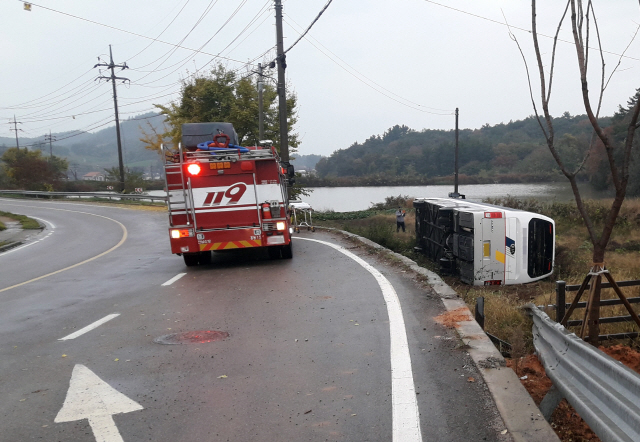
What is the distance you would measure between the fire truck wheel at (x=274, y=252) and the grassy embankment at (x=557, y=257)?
424 centimetres

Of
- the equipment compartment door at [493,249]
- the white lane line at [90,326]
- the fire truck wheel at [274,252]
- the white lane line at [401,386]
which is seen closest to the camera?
the white lane line at [401,386]

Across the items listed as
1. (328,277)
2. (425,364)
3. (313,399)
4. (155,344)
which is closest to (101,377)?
(155,344)

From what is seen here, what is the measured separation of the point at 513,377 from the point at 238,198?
819cm

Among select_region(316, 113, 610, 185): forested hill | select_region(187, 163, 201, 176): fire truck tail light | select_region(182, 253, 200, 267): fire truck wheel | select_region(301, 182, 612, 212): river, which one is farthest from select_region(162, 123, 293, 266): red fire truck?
select_region(316, 113, 610, 185): forested hill

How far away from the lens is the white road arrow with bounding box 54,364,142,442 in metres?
4.01

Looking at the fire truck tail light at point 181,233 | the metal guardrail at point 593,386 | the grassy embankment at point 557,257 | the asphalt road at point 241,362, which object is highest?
the fire truck tail light at point 181,233

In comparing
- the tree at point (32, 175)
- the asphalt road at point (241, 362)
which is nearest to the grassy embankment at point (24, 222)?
the asphalt road at point (241, 362)

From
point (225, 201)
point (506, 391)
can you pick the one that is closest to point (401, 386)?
point (506, 391)

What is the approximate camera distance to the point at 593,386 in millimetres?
3555

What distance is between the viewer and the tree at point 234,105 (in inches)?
1227

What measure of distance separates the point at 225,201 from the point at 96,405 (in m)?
7.48

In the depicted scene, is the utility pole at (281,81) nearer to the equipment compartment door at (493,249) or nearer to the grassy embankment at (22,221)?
the equipment compartment door at (493,249)

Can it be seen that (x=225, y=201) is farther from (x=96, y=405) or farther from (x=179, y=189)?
(x=96, y=405)

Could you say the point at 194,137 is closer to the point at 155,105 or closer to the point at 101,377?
the point at 101,377
